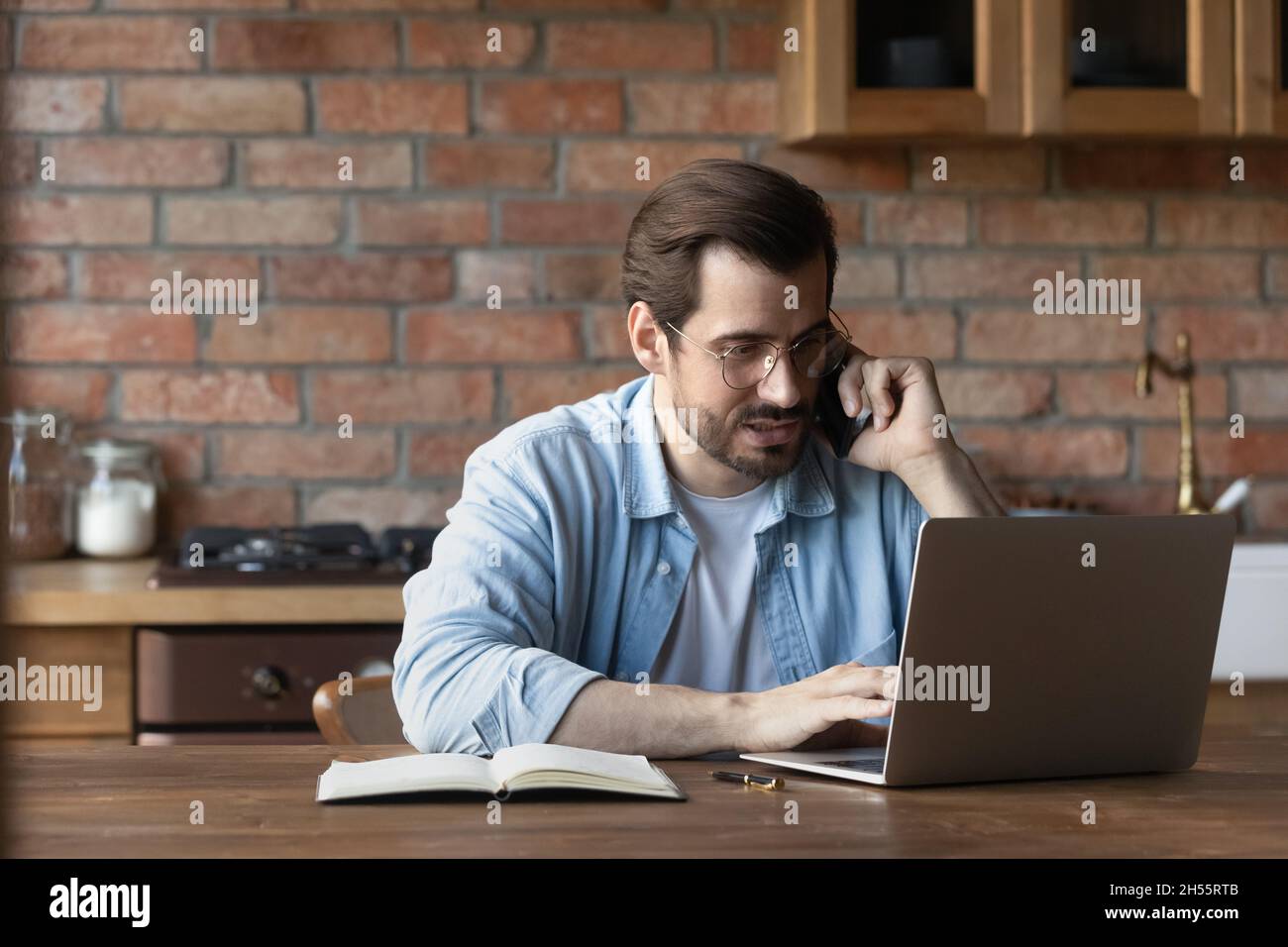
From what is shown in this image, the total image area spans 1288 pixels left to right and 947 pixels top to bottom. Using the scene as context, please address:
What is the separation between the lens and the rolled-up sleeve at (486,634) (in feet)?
4.33

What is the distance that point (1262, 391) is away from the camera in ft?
9.01

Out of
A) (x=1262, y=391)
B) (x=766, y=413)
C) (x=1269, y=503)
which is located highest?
(x=1262, y=391)

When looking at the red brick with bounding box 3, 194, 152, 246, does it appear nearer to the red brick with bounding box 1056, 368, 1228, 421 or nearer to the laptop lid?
the red brick with bounding box 1056, 368, 1228, 421

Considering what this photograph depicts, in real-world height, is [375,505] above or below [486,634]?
above

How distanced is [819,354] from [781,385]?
0.29 feet

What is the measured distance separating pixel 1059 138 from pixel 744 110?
543 millimetres

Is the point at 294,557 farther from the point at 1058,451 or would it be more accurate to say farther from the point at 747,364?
the point at 1058,451

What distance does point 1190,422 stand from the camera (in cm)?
264

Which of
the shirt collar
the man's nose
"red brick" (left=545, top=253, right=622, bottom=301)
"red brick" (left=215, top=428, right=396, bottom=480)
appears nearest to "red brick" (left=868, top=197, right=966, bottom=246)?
"red brick" (left=545, top=253, right=622, bottom=301)

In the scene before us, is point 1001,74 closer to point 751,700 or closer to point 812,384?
point 812,384

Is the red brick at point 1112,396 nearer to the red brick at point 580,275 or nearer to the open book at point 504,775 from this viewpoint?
the red brick at point 580,275

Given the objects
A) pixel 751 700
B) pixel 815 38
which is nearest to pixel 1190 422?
pixel 815 38

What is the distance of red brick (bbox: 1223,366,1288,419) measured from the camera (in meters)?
2.74

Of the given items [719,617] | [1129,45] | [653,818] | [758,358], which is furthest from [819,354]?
[1129,45]
